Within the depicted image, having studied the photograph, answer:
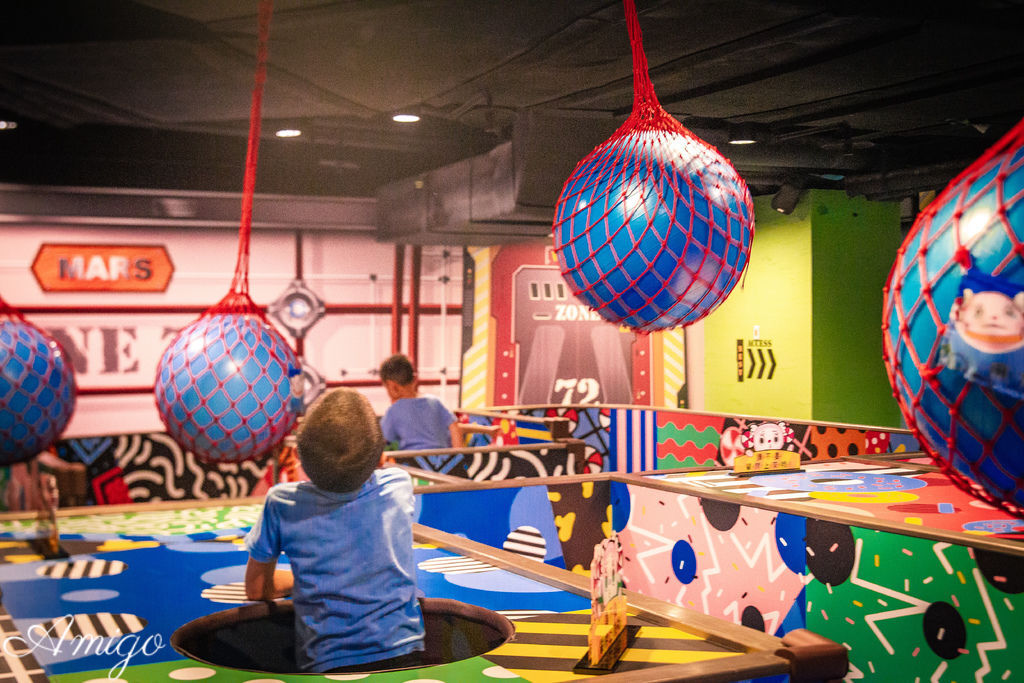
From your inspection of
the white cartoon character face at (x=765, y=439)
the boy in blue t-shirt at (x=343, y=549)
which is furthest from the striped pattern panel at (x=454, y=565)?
the white cartoon character face at (x=765, y=439)

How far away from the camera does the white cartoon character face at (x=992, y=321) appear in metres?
0.83

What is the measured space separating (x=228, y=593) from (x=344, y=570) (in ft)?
1.65

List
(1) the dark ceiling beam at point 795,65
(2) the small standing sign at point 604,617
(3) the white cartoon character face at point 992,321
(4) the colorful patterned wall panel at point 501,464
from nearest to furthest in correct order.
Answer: (3) the white cartoon character face at point 992,321 → (2) the small standing sign at point 604,617 → (1) the dark ceiling beam at point 795,65 → (4) the colorful patterned wall panel at point 501,464

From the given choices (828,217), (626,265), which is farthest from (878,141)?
(626,265)

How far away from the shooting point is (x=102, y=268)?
7785 millimetres

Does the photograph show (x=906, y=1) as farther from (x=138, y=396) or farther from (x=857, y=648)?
(x=138, y=396)

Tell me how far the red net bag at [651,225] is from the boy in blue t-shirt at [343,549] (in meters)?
0.62

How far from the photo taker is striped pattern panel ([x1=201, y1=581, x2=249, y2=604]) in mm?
2508

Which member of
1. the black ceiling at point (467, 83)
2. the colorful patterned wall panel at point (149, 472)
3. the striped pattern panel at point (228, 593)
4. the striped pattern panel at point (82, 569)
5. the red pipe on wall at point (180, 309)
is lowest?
the colorful patterned wall panel at point (149, 472)

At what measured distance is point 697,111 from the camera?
21.0 feet

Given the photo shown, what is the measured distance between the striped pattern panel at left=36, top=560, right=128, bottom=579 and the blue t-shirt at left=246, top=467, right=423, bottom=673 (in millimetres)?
810

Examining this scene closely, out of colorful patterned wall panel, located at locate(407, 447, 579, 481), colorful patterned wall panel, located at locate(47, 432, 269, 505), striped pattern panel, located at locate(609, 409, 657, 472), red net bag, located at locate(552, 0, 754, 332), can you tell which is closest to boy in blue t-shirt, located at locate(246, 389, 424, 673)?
red net bag, located at locate(552, 0, 754, 332)

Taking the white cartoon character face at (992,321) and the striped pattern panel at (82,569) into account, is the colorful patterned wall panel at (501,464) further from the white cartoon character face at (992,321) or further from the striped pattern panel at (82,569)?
the white cartoon character face at (992,321)

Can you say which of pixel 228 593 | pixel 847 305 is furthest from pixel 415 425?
pixel 847 305
